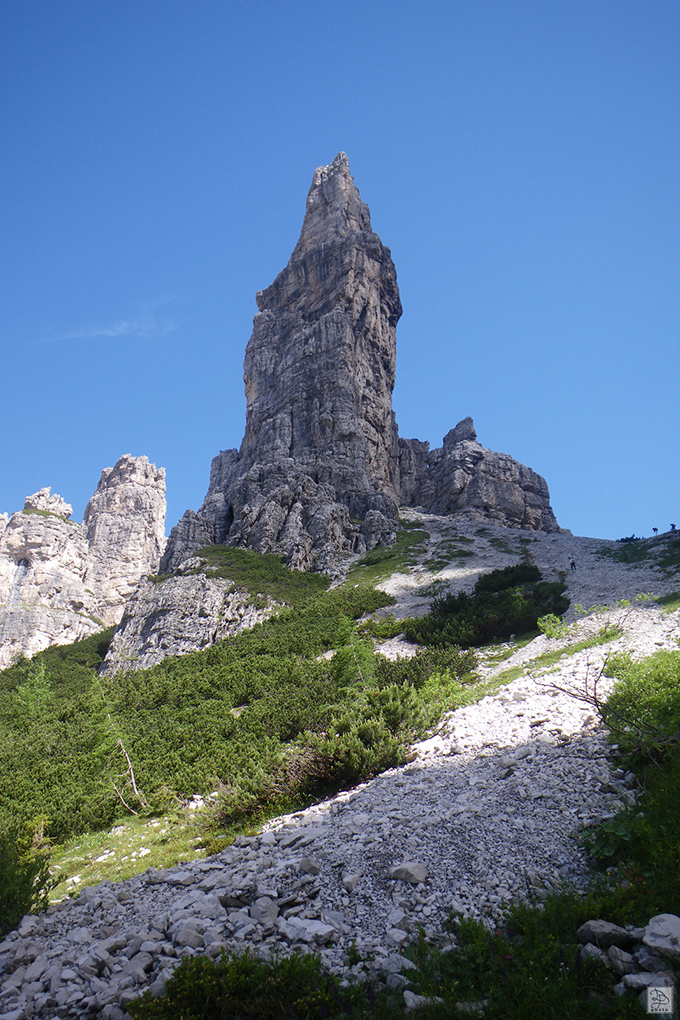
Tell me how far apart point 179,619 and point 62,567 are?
45.7 metres

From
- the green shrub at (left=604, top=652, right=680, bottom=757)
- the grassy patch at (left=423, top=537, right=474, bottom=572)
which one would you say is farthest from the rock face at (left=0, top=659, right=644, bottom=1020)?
the grassy patch at (left=423, top=537, right=474, bottom=572)

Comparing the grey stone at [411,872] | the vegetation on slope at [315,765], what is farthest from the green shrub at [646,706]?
the grey stone at [411,872]

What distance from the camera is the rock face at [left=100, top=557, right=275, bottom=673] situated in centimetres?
2881

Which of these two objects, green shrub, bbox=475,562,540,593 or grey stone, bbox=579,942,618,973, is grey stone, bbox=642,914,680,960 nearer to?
grey stone, bbox=579,942,618,973

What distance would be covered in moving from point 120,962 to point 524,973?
3910 mm

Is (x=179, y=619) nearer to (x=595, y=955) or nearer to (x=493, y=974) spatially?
(x=493, y=974)

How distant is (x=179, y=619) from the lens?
30.8 metres

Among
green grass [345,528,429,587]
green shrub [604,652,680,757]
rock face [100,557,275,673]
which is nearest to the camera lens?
green shrub [604,652,680,757]

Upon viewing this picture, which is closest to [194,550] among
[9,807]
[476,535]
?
[476,535]

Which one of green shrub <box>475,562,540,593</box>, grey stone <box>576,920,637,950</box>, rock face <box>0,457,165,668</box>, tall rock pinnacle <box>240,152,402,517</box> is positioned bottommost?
grey stone <box>576,920,637,950</box>

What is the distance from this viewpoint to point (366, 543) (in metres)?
49.0

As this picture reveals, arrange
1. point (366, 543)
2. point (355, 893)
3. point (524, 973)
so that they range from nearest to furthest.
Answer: point (524, 973) → point (355, 893) → point (366, 543)

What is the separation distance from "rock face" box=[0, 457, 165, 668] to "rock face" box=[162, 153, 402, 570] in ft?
70.5

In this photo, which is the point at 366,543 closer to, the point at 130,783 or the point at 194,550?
the point at 194,550
